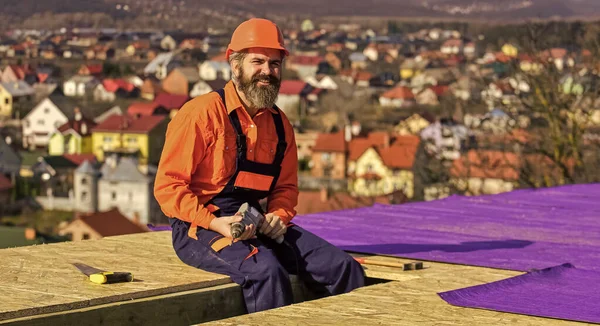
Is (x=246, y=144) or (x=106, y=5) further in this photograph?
(x=106, y=5)

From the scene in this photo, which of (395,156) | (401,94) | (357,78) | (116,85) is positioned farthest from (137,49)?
(395,156)

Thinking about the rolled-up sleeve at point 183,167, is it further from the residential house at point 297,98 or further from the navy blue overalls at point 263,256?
the residential house at point 297,98

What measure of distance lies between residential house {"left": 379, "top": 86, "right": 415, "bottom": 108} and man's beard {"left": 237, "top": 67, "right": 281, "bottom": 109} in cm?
9086

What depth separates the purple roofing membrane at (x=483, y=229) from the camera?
21.5ft

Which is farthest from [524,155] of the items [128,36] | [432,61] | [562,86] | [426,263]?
[128,36]

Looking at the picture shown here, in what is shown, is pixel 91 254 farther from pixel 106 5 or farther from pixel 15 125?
pixel 106 5

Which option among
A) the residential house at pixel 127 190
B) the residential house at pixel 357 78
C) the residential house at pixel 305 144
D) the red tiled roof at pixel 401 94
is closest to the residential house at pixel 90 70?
the residential house at pixel 357 78

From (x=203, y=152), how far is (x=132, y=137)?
215ft

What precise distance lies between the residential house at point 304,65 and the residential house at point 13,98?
109 feet

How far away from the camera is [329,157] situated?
65.6 m

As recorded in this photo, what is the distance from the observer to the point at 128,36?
14438 centimetres

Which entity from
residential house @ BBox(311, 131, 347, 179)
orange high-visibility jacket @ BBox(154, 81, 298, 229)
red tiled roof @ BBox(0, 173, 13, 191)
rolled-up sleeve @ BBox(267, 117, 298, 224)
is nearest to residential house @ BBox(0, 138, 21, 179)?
red tiled roof @ BBox(0, 173, 13, 191)

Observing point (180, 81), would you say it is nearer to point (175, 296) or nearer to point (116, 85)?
point (116, 85)

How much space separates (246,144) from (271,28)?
1.70 feet
